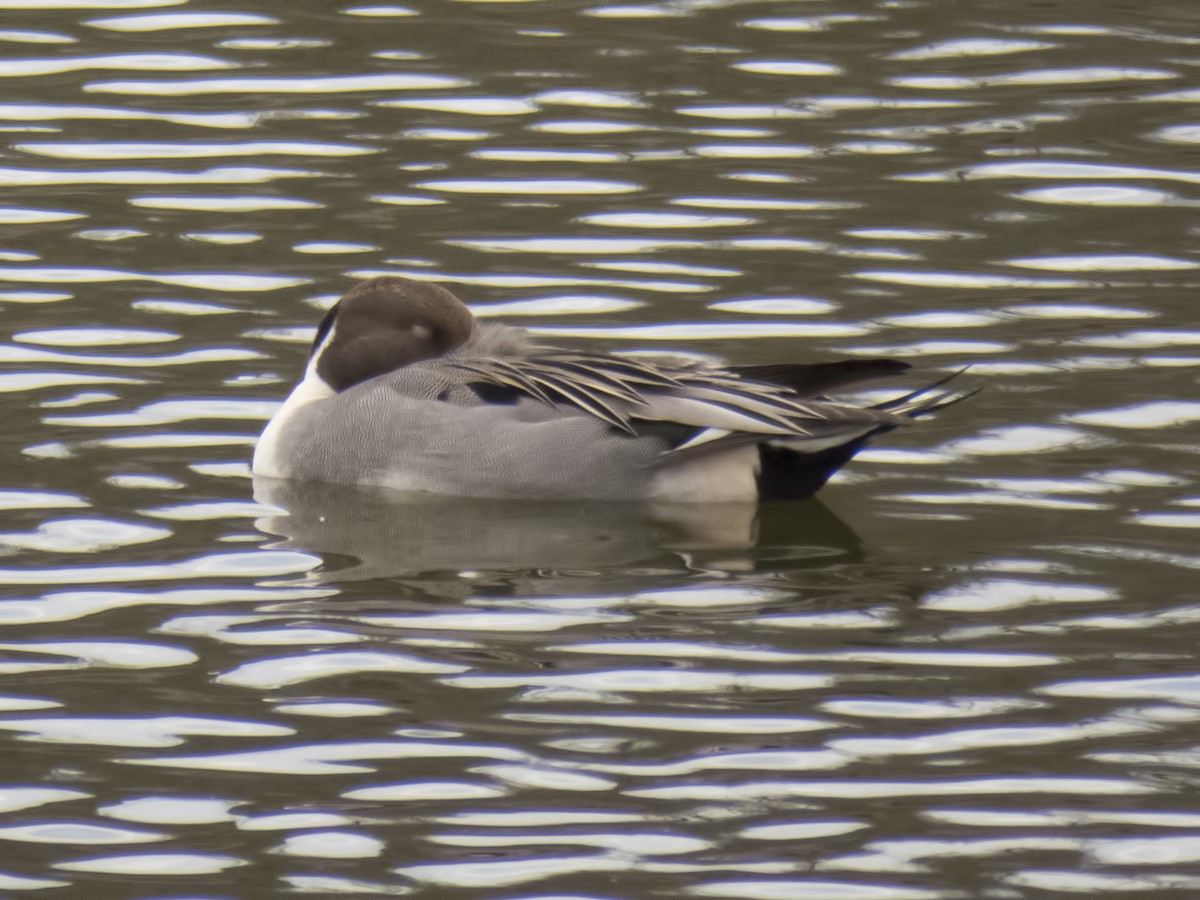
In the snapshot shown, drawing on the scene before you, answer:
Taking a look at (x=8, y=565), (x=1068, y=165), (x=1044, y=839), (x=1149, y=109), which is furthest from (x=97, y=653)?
(x=1149, y=109)

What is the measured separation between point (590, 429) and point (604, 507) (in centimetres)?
26

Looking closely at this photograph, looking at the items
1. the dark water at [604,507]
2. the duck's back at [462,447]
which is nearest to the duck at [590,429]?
the duck's back at [462,447]

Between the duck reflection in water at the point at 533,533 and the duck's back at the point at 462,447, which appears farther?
the duck's back at the point at 462,447

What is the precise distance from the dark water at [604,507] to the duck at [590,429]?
0.12 metres

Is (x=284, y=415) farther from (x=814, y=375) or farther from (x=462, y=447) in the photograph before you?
(x=814, y=375)

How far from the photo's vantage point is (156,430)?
8648mm

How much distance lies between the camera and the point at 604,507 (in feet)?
26.8

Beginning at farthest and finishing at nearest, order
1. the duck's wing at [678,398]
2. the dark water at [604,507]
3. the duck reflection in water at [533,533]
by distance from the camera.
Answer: the duck's wing at [678,398]
the duck reflection in water at [533,533]
the dark water at [604,507]

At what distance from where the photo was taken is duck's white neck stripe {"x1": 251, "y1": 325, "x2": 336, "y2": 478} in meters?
8.42

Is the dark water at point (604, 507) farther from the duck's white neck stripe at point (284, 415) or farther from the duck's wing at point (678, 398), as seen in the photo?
the duck's wing at point (678, 398)

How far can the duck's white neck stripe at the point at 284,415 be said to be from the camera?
8.42m

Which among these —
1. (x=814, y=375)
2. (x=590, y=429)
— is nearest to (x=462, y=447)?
(x=590, y=429)

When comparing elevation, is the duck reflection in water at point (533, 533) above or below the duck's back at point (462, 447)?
below

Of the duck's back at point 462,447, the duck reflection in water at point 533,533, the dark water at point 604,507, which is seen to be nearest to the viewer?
the dark water at point 604,507
